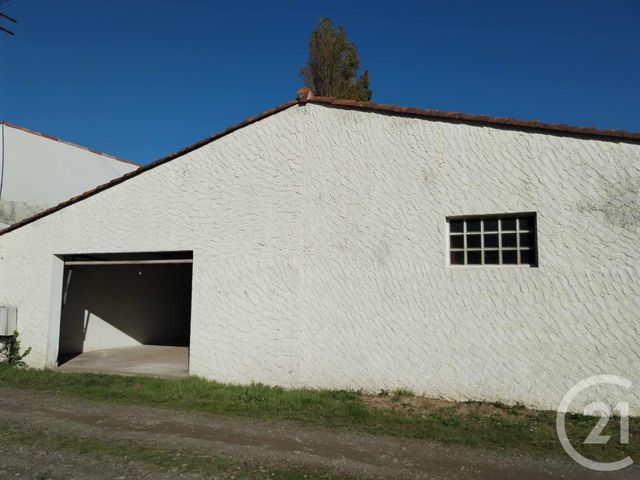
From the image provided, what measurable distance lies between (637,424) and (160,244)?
26.4 feet

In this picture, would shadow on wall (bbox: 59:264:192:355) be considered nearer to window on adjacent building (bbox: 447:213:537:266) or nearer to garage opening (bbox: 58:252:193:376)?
garage opening (bbox: 58:252:193:376)

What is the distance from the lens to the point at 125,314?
46.5 ft

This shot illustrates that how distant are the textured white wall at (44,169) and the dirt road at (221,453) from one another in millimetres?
9649

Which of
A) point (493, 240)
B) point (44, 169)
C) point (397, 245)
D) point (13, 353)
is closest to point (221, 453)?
point (397, 245)

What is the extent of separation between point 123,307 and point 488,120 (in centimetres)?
1143

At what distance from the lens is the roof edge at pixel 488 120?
6.48m

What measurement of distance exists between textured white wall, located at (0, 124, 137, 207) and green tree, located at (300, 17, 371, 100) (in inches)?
316

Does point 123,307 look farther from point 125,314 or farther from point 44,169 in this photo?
point 44,169

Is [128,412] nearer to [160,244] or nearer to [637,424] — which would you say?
[160,244]

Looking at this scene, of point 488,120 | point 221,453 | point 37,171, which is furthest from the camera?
point 37,171

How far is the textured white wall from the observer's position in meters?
13.9

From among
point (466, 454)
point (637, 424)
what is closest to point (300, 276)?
point (466, 454)

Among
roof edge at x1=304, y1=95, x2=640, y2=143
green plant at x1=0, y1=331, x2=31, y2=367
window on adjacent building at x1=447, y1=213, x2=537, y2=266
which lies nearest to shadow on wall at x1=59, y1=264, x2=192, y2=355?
green plant at x1=0, y1=331, x2=31, y2=367

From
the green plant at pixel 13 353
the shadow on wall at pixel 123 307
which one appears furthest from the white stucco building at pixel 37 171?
the green plant at pixel 13 353
